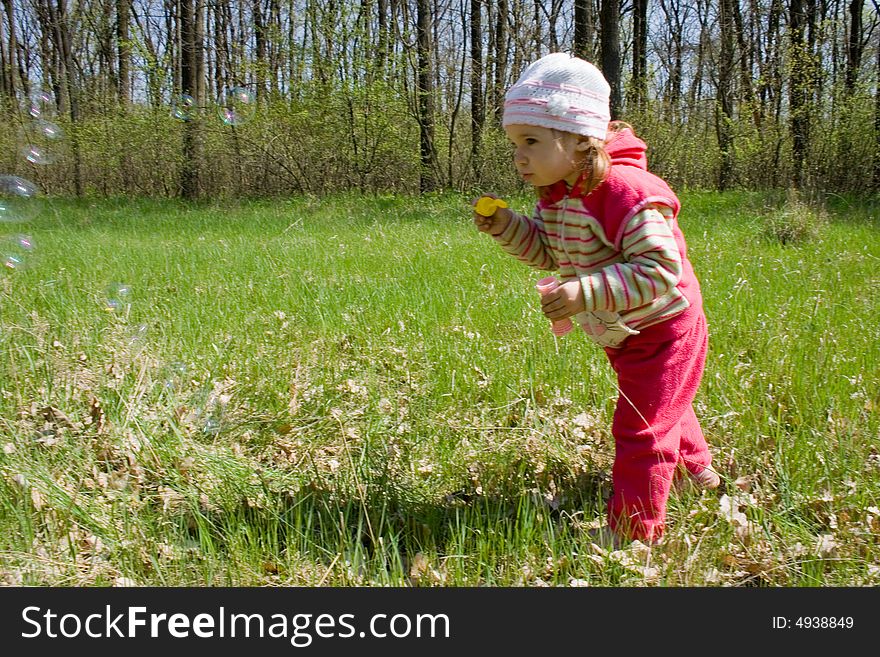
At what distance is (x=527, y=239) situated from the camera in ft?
Answer: 7.79

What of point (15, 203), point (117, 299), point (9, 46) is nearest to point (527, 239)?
point (117, 299)

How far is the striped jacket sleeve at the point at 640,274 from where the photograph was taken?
1.96 meters

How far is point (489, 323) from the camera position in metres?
4.47

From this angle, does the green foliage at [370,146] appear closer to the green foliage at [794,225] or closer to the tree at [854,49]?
the tree at [854,49]

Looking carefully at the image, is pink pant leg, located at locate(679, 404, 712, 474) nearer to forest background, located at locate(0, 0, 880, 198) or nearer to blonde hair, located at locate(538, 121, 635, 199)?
blonde hair, located at locate(538, 121, 635, 199)

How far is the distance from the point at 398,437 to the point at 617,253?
3.98 feet

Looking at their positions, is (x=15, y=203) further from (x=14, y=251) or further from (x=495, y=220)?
(x=495, y=220)

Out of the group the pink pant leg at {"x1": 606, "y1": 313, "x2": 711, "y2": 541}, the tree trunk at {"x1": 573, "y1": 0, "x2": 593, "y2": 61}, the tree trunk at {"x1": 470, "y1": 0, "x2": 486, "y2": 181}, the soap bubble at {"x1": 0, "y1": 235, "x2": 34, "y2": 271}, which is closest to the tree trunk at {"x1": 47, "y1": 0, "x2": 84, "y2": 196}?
the tree trunk at {"x1": 470, "y1": 0, "x2": 486, "y2": 181}

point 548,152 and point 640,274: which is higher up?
point 548,152

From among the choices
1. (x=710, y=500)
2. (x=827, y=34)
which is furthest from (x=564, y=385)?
(x=827, y=34)

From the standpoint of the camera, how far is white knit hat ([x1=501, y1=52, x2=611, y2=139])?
6.58ft

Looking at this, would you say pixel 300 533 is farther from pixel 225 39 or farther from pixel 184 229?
pixel 225 39

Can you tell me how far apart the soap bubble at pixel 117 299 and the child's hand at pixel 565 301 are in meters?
3.03

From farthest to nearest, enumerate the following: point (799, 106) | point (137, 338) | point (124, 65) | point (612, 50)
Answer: point (124, 65), point (799, 106), point (612, 50), point (137, 338)
